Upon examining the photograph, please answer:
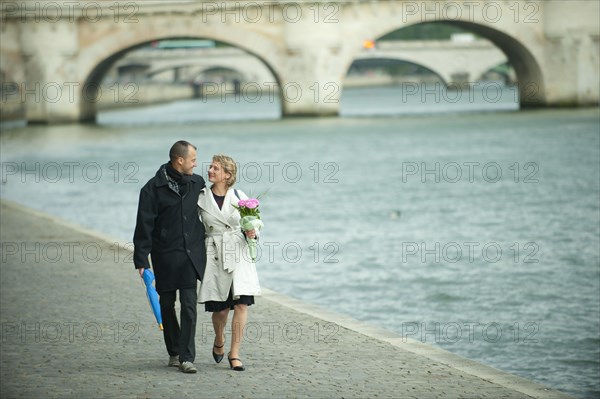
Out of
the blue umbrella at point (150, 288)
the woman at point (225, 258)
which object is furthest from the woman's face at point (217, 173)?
the blue umbrella at point (150, 288)

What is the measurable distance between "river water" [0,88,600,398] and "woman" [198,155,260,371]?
3478 millimetres

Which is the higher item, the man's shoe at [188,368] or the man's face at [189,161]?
the man's face at [189,161]

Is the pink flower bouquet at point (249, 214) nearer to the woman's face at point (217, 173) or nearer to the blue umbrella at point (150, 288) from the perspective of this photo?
the woman's face at point (217, 173)

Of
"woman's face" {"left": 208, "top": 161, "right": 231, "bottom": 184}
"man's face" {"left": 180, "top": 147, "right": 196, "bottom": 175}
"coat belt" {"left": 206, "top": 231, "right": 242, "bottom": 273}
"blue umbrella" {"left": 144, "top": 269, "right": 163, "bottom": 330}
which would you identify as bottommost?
"blue umbrella" {"left": 144, "top": 269, "right": 163, "bottom": 330}

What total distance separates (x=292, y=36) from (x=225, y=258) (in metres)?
42.0

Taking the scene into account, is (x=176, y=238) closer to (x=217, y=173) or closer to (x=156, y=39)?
(x=217, y=173)

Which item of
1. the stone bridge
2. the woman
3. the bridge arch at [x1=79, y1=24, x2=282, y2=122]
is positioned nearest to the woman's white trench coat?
the woman

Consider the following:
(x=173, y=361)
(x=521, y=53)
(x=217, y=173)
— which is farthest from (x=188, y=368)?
(x=521, y=53)

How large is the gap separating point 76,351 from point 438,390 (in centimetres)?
248

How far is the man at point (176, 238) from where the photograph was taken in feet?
24.0

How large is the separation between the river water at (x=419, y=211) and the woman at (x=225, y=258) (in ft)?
11.4

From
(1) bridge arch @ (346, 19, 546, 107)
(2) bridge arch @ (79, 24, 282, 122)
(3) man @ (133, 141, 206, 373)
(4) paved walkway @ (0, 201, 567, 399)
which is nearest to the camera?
(4) paved walkway @ (0, 201, 567, 399)

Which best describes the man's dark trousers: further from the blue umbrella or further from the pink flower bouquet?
the pink flower bouquet

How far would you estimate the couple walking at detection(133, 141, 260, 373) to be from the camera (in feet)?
23.9
